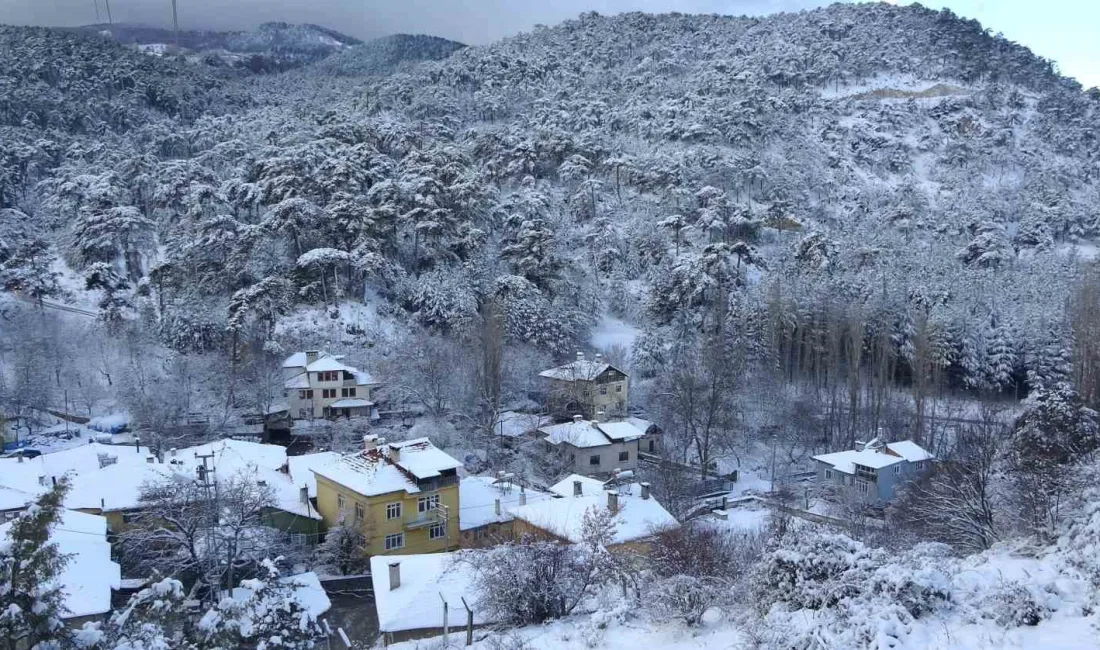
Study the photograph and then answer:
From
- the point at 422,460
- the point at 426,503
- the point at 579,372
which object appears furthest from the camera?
the point at 579,372

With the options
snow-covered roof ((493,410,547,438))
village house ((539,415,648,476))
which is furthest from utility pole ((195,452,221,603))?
snow-covered roof ((493,410,547,438))

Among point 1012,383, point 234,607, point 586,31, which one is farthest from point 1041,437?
point 586,31

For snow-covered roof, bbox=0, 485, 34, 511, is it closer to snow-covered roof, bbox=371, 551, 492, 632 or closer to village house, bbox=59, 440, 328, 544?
village house, bbox=59, 440, 328, 544

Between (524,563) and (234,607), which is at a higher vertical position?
(234,607)

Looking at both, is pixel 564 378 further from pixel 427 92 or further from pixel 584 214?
pixel 427 92

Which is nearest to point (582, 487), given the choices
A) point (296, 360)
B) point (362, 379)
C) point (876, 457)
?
point (876, 457)

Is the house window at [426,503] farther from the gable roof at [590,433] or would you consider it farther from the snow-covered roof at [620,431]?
the snow-covered roof at [620,431]

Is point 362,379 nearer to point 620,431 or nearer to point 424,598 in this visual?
point 620,431
